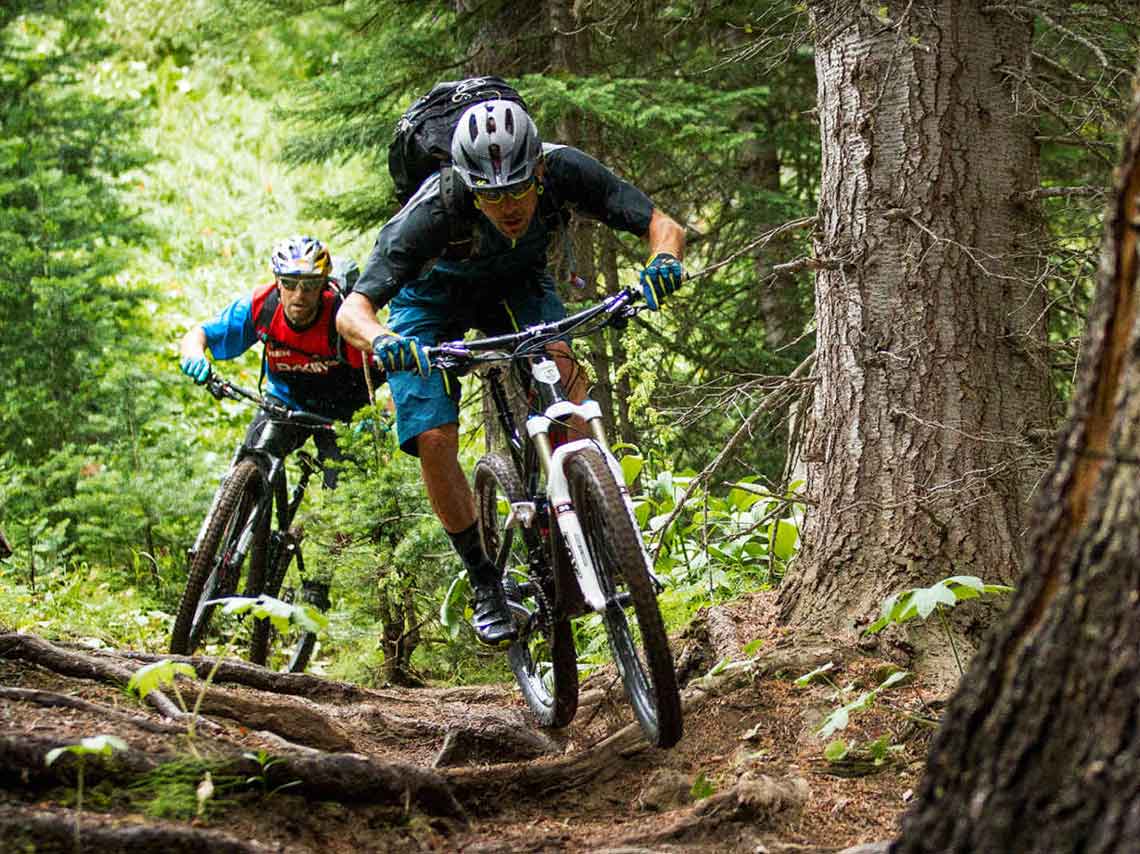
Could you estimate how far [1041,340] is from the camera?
196 inches

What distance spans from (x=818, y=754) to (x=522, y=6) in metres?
6.78

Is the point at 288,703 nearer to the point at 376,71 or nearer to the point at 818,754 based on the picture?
the point at 818,754

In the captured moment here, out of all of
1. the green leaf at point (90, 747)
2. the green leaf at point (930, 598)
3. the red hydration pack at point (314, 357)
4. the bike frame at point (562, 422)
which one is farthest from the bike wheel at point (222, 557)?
the green leaf at point (930, 598)

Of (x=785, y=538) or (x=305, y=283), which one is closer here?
(x=785, y=538)

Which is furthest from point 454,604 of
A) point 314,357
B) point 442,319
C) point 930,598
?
point 930,598

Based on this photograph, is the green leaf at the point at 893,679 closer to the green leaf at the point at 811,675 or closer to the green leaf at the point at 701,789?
the green leaf at the point at 811,675

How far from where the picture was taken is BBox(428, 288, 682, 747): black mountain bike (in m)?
4.11

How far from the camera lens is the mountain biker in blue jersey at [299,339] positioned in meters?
7.13

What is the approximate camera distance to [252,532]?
7.26 metres

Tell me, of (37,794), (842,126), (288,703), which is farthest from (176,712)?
(842,126)

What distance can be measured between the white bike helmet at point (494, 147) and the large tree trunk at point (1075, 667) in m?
2.77

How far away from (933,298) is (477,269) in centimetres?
184

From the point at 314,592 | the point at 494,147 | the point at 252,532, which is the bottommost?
the point at 314,592

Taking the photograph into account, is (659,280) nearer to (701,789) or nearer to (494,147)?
(494,147)
